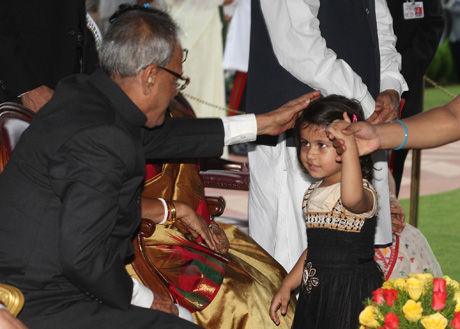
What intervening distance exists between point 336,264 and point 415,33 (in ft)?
9.28

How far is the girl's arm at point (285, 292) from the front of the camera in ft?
9.32

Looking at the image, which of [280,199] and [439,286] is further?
[280,199]

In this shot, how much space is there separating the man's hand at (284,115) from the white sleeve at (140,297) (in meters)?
0.85

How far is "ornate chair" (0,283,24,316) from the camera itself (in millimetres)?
1987

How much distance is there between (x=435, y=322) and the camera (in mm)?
1864

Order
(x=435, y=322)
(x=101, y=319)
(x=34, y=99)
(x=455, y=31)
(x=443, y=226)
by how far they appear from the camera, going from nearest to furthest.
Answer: (x=435, y=322), (x=101, y=319), (x=34, y=99), (x=443, y=226), (x=455, y=31)

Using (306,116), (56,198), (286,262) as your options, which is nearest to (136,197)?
(56,198)

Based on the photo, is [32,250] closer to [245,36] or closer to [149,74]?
[149,74]

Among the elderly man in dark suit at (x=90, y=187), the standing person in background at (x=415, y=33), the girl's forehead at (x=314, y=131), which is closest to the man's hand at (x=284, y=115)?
the girl's forehead at (x=314, y=131)

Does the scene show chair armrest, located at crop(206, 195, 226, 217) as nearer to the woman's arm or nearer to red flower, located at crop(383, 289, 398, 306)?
the woman's arm

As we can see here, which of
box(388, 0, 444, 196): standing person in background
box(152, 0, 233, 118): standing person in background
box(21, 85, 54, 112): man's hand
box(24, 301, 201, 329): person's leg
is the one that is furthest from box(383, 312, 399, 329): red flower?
box(152, 0, 233, 118): standing person in background

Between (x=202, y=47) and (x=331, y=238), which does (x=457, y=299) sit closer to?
(x=331, y=238)

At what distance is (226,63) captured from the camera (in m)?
8.57

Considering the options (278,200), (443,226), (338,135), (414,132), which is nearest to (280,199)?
(278,200)
